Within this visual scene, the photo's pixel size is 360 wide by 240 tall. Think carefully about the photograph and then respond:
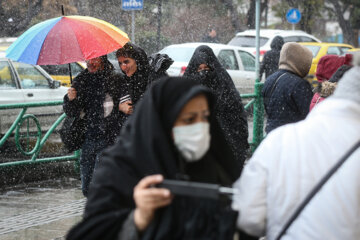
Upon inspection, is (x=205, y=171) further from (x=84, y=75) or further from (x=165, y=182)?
(x=84, y=75)

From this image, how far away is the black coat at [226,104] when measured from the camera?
6.06 meters

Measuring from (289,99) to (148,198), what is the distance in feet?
13.1

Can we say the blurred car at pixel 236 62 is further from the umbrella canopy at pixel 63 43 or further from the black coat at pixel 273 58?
the umbrella canopy at pixel 63 43

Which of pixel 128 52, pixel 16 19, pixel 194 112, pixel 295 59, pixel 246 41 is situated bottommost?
pixel 246 41

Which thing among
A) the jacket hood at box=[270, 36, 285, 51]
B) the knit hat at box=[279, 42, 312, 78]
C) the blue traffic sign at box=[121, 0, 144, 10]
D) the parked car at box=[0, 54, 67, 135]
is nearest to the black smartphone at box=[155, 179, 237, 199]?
the knit hat at box=[279, 42, 312, 78]

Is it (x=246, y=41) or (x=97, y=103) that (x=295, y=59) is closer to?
(x=97, y=103)

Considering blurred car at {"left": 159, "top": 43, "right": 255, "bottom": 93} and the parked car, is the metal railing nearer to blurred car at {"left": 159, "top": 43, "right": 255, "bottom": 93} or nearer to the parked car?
the parked car

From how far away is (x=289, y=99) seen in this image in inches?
240

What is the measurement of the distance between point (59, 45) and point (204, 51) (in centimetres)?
125

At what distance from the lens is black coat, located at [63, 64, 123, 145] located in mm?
5777

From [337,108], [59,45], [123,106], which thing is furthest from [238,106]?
[337,108]

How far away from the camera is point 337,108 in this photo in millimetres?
2520

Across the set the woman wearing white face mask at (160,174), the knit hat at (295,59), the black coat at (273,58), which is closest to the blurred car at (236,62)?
the black coat at (273,58)

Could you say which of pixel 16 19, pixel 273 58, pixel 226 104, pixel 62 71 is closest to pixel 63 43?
pixel 226 104
